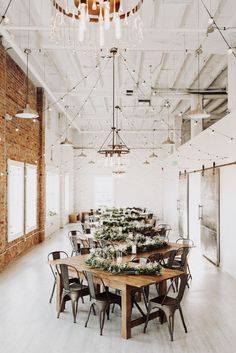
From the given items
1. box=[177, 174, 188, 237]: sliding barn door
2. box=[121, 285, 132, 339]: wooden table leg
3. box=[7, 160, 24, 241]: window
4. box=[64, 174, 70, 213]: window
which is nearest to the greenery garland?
box=[121, 285, 132, 339]: wooden table leg

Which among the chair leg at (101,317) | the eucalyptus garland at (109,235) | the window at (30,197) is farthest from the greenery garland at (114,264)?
the window at (30,197)

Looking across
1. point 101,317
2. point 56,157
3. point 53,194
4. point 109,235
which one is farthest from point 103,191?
point 101,317

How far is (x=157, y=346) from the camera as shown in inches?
187

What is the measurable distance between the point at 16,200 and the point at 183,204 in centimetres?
673

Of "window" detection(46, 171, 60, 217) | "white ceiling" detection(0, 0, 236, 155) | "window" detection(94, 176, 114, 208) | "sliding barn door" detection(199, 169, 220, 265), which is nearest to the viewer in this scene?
"white ceiling" detection(0, 0, 236, 155)

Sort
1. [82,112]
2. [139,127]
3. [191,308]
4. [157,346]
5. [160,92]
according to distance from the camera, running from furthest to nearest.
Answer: [139,127], [82,112], [160,92], [191,308], [157,346]

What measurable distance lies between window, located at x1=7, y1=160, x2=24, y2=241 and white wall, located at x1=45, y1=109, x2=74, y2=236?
3.08 m

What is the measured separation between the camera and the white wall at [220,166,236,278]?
8.29 m

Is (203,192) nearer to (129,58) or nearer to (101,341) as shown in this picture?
(129,58)

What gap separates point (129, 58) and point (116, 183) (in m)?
12.3

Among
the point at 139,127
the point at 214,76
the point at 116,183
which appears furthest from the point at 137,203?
the point at 214,76

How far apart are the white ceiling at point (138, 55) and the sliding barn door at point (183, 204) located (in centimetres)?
269

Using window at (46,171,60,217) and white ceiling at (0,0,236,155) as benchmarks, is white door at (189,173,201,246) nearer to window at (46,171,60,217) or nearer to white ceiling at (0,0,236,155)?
white ceiling at (0,0,236,155)

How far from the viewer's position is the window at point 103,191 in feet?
68.8
